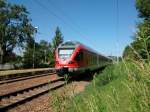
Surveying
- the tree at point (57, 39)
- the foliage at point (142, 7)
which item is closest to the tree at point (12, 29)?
the foliage at point (142, 7)

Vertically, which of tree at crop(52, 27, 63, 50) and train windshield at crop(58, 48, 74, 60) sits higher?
tree at crop(52, 27, 63, 50)

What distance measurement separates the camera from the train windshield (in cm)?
2521

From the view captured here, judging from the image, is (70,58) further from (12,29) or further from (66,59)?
(12,29)

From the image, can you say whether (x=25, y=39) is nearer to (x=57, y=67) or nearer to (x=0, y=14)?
(x=0, y=14)

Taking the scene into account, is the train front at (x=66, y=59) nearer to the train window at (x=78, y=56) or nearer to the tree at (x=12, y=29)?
the train window at (x=78, y=56)

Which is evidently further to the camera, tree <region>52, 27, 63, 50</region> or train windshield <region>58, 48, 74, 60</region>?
tree <region>52, 27, 63, 50</region>

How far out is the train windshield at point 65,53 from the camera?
2521 cm

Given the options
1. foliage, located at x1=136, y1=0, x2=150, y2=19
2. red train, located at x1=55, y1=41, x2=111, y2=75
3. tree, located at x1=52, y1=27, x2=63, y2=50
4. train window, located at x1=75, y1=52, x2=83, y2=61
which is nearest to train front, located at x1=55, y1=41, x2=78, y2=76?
red train, located at x1=55, y1=41, x2=111, y2=75

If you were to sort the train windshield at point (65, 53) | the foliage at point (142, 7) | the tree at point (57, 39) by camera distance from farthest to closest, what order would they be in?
the tree at point (57, 39) → the foliage at point (142, 7) → the train windshield at point (65, 53)

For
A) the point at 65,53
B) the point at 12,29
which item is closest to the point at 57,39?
the point at 12,29

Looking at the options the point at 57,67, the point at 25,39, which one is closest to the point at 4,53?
the point at 25,39

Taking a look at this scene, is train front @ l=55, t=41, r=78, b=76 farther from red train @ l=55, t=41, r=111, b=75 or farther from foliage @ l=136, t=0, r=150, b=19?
foliage @ l=136, t=0, r=150, b=19

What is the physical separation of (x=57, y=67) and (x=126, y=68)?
23.0 m

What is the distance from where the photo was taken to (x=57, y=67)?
25.4 meters
